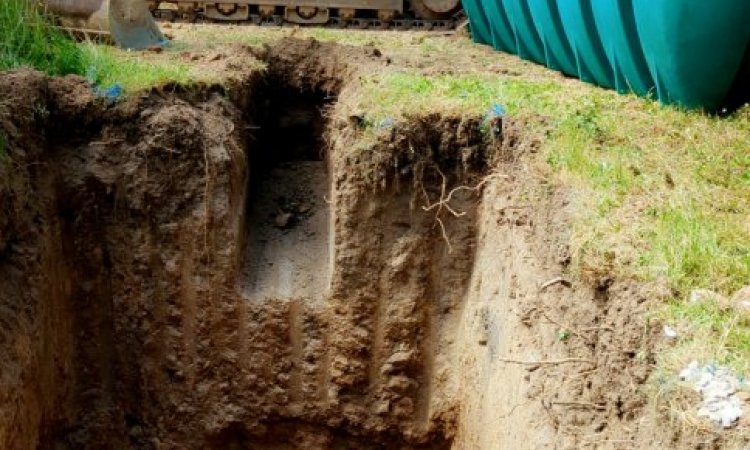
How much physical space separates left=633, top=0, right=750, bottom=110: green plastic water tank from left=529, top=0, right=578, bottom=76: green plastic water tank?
1209mm

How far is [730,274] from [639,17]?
2.06 m

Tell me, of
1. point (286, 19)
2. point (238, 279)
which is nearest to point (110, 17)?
point (238, 279)

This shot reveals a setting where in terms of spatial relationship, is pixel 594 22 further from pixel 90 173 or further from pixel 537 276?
pixel 90 173

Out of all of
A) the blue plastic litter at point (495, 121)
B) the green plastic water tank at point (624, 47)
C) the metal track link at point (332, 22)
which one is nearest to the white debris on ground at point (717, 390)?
the blue plastic litter at point (495, 121)

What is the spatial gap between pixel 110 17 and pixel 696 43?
3.37 metres

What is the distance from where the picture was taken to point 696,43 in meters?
4.66

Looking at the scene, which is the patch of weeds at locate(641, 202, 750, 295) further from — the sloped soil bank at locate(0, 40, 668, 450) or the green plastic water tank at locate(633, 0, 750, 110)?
the green plastic water tank at locate(633, 0, 750, 110)

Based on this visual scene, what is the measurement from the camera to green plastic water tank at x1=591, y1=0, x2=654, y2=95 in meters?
5.16

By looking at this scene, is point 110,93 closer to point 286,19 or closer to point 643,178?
point 643,178

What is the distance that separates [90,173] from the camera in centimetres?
484

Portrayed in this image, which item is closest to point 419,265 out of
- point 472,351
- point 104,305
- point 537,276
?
point 472,351

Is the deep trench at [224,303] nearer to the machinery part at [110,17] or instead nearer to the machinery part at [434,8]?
the machinery part at [110,17]

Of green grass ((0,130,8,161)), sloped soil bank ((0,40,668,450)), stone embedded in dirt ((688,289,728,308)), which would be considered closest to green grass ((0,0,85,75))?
sloped soil bank ((0,40,668,450))

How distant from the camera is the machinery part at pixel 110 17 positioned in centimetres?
606
